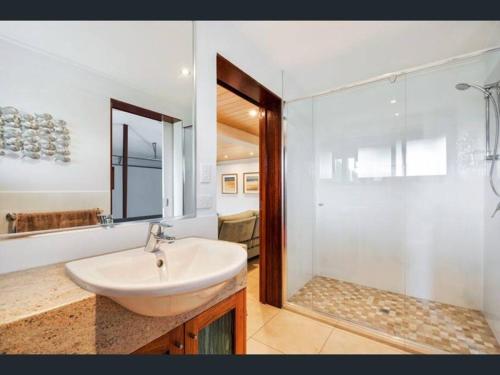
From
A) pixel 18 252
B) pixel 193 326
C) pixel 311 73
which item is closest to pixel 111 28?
pixel 18 252

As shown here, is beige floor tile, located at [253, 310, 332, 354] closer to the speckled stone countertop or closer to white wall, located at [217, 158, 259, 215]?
the speckled stone countertop

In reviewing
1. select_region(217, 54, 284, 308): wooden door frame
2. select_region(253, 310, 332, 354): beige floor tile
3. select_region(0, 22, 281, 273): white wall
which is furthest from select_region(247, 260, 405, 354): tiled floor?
select_region(0, 22, 281, 273): white wall

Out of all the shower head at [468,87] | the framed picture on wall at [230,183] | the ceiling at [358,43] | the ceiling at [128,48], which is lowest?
the framed picture on wall at [230,183]

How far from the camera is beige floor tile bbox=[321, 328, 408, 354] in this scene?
4.99 ft

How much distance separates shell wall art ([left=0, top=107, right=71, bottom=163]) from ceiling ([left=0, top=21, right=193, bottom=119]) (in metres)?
0.27

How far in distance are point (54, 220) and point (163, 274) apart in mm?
453

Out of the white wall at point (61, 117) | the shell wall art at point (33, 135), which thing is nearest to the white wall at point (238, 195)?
the white wall at point (61, 117)

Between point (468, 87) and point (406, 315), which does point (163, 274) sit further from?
point (468, 87)

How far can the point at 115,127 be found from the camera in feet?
3.36

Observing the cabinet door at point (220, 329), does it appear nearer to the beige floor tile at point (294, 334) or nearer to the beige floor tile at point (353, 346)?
the beige floor tile at point (294, 334)

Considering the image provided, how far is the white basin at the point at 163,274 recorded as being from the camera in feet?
1.86

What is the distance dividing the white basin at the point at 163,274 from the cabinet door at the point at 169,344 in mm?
144

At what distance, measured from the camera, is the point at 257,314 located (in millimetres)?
1979

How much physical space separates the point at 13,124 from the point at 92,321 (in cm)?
73
